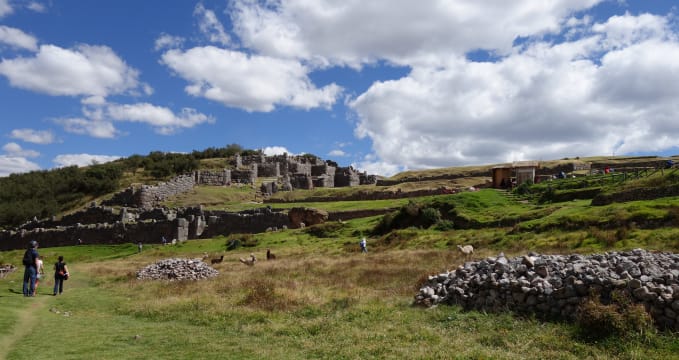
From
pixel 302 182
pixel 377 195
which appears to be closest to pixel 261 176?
pixel 302 182

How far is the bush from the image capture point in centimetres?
880

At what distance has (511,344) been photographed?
9086 mm

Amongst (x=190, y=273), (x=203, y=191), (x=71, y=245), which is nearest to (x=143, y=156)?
(x=203, y=191)

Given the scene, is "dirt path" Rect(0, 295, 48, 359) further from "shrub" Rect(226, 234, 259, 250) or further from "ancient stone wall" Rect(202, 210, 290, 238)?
"ancient stone wall" Rect(202, 210, 290, 238)

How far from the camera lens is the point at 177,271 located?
879 inches

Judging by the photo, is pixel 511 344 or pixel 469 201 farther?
pixel 469 201

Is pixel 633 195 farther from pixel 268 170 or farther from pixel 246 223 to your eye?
pixel 268 170

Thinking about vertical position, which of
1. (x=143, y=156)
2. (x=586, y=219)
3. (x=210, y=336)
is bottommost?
(x=210, y=336)

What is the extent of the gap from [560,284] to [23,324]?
519 inches

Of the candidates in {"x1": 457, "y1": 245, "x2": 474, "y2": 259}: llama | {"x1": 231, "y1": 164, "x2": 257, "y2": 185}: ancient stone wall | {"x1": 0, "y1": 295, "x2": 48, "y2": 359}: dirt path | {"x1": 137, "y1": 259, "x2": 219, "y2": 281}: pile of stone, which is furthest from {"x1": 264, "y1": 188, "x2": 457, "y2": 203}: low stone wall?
{"x1": 0, "y1": 295, "x2": 48, "y2": 359}: dirt path

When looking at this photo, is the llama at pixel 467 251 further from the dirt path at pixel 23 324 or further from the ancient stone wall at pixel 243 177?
the ancient stone wall at pixel 243 177

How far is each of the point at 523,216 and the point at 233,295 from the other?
20014mm

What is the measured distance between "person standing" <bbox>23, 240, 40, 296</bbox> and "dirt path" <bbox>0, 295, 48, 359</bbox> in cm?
83

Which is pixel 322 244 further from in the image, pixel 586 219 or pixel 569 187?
pixel 569 187
